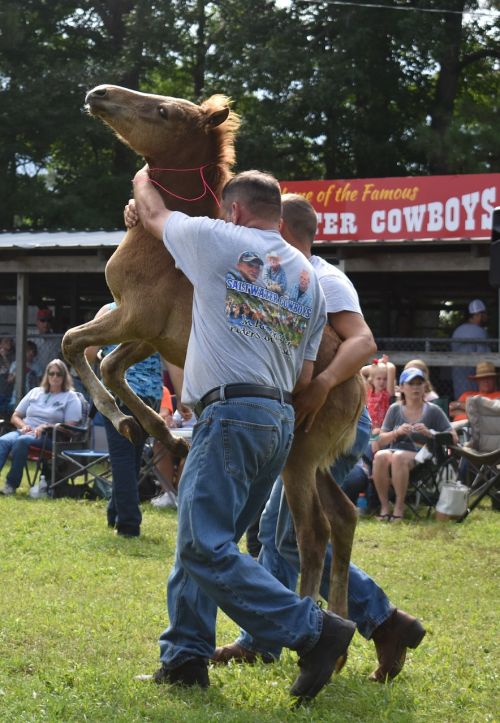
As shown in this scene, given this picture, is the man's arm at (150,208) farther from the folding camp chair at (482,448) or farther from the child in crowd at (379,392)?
the child in crowd at (379,392)

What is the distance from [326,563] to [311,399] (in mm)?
908

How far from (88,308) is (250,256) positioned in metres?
19.4

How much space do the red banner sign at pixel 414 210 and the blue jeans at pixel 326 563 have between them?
37.1 ft

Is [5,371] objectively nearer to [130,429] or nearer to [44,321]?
[44,321]

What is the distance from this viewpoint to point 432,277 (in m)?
21.2

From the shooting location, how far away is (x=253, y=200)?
416 cm

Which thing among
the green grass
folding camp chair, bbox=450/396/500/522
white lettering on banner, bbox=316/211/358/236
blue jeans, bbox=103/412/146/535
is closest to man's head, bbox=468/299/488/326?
white lettering on banner, bbox=316/211/358/236

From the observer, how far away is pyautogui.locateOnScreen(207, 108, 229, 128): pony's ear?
4875 millimetres

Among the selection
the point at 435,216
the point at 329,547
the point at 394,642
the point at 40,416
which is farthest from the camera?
the point at 435,216

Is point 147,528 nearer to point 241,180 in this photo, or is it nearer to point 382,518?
point 382,518

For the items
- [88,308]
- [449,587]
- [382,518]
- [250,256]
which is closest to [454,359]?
[382,518]

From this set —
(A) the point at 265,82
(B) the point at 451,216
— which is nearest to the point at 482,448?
(B) the point at 451,216

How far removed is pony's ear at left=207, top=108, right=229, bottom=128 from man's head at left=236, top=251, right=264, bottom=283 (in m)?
1.09

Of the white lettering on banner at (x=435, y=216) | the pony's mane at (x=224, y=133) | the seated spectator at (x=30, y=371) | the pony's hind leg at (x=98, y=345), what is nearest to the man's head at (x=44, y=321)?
the seated spectator at (x=30, y=371)
